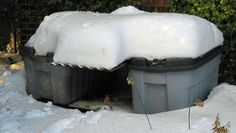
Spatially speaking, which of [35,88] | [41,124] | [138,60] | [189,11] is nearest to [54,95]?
[35,88]

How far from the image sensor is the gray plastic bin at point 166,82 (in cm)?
459

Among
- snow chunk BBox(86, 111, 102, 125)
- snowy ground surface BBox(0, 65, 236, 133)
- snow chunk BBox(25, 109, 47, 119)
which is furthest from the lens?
snow chunk BBox(25, 109, 47, 119)

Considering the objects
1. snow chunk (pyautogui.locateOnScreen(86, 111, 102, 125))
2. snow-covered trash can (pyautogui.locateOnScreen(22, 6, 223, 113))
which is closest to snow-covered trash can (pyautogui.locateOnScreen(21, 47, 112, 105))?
snow-covered trash can (pyautogui.locateOnScreen(22, 6, 223, 113))

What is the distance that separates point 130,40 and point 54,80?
1.06 metres

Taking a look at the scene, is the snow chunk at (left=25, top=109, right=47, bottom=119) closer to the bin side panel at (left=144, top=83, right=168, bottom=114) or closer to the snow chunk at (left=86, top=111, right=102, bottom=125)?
the snow chunk at (left=86, top=111, right=102, bottom=125)

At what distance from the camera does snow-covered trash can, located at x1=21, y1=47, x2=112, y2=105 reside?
521cm

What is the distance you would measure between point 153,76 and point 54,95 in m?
1.29

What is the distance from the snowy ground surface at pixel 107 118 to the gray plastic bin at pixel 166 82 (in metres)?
0.14

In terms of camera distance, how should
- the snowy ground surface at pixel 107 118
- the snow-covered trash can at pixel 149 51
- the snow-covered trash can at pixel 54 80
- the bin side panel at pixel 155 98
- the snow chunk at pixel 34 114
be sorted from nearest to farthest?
the snowy ground surface at pixel 107 118
the snow-covered trash can at pixel 149 51
the bin side panel at pixel 155 98
the snow chunk at pixel 34 114
the snow-covered trash can at pixel 54 80

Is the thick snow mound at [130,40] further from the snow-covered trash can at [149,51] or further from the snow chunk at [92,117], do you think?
the snow chunk at [92,117]

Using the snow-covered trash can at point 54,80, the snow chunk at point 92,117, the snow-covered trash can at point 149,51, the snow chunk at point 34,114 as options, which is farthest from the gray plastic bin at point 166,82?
the snow chunk at point 34,114

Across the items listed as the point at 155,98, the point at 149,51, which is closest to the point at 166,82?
the point at 155,98

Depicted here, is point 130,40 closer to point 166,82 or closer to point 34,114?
point 166,82

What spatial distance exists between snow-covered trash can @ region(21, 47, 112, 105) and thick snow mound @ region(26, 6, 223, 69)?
0.33 meters
